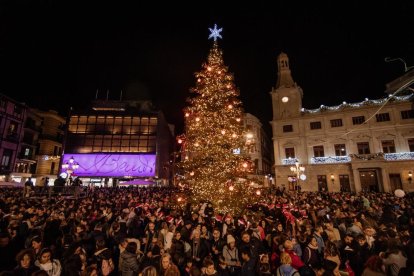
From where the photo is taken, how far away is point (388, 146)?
30.6 m

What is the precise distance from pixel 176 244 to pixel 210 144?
22.5ft

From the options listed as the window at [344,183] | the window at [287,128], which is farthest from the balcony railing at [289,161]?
the window at [344,183]

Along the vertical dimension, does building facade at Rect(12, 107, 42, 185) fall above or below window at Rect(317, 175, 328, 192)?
above

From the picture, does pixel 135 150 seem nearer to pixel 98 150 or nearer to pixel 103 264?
pixel 98 150

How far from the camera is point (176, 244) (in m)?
6.58

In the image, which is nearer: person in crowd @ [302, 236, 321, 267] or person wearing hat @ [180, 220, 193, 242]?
person in crowd @ [302, 236, 321, 267]

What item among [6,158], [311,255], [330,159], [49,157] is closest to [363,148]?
[330,159]

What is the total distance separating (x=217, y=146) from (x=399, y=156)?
29.9 m

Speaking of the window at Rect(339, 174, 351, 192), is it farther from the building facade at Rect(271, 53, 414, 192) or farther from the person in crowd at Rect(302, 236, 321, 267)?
the person in crowd at Rect(302, 236, 321, 267)

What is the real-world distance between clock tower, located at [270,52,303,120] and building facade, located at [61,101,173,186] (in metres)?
22.4

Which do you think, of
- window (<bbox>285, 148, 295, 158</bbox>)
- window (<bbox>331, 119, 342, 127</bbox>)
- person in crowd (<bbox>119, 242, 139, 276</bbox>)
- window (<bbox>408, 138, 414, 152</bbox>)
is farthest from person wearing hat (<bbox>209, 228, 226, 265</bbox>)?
window (<bbox>408, 138, 414, 152</bbox>)

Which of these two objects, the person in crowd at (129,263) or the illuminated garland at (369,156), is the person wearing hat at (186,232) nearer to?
the person in crowd at (129,263)

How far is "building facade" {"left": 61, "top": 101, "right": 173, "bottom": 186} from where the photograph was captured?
41.4m

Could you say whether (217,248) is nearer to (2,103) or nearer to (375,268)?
(375,268)
